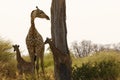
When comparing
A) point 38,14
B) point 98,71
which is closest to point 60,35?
point 38,14

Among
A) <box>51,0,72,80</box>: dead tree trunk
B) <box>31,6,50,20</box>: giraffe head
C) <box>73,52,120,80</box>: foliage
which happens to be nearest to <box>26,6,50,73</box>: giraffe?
<box>31,6,50,20</box>: giraffe head

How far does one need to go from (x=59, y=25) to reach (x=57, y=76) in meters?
1.03

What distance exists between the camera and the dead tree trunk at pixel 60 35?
9.37 meters

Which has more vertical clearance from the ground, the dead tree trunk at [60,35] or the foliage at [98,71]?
the dead tree trunk at [60,35]

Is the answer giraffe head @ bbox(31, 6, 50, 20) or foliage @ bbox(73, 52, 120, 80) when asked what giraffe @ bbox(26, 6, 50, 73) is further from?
foliage @ bbox(73, 52, 120, 80)

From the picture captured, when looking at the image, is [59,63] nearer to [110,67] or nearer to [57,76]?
[57,76]

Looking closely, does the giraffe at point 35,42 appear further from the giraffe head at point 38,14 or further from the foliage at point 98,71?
Result: the foliage at point 98,71

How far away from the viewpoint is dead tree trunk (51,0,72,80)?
30.7ft

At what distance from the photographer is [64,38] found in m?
9.52

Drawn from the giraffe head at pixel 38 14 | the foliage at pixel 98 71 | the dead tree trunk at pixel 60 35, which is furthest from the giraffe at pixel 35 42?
the foliage at pixel 98 71

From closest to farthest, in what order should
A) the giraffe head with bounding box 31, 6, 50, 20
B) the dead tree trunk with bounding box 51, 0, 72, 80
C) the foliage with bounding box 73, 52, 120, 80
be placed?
the dead tree trunk with bounding box 51, 0, 72, 80
the giraffe head with bounding box 31, 6, 50, 20
the foliage with bounding box 73, 52, 120, 80

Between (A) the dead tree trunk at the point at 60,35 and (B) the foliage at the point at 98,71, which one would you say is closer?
(A) the dead tree trunk at the point at 60,35

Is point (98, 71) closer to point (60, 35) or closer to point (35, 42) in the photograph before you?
point (35, 42)

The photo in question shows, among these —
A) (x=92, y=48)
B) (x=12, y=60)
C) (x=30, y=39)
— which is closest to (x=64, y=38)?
(x=30, y=39)
